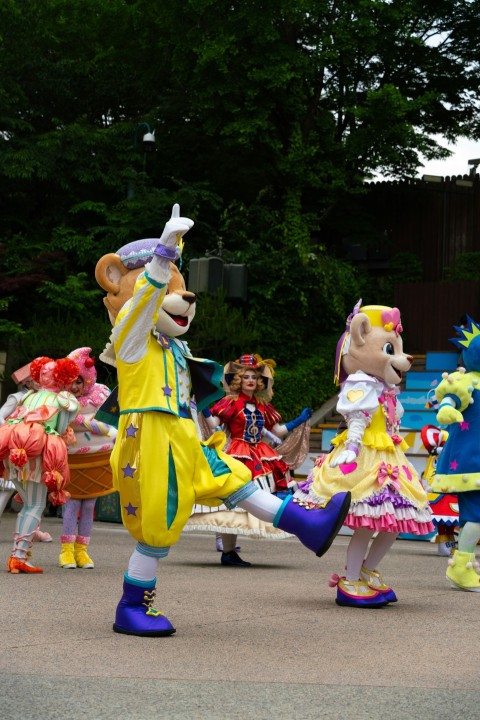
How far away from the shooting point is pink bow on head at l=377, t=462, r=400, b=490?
7262 mm

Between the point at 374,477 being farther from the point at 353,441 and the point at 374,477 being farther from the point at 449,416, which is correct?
the point at 449,416

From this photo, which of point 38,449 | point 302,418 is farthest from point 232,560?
point 38,449

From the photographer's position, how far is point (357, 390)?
754 cm

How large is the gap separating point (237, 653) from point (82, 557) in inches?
173

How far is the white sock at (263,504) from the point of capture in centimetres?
586

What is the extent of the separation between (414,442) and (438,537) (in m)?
4.13

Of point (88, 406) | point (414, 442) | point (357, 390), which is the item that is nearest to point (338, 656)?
point (357, 390)

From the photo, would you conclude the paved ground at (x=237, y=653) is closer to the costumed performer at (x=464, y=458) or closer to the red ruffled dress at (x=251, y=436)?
the costumed performer at (x=464, y=458)

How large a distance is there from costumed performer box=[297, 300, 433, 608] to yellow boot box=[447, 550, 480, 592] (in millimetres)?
811

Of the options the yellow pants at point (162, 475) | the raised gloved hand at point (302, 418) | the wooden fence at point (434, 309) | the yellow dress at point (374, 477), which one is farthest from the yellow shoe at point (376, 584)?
the wooden fence at point (434, 309)

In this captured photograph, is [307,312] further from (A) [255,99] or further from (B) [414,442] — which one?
(B) [414,442]

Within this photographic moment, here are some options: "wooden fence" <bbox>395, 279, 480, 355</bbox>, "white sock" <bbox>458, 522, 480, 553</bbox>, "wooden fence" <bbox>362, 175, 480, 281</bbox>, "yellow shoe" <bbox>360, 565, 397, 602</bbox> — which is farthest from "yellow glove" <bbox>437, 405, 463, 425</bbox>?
"wooden fence" <bbox>362, 175, 480, 281</bbox>

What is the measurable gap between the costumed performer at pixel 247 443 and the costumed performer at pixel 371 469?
2.44 m

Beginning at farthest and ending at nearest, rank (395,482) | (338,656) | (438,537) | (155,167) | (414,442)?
1. (155,167)
2. (414,442)
3. (438,537)
4. (395,482)
5. (338,656)
